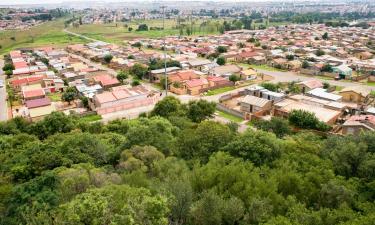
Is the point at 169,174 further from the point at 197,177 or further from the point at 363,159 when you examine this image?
the point at 363,159

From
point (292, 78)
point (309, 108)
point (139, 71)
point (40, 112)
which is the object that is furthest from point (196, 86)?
point (40, 112)

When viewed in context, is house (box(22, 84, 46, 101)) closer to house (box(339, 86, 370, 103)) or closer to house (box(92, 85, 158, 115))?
house (box(92, 85, 158, 115))

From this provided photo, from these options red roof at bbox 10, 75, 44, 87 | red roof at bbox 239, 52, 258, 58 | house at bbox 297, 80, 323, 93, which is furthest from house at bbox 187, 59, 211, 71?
red roof at bbox 10, 75, 44, 87

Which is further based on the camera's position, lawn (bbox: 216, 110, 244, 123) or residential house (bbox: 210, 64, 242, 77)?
residential house (bbox: 210, 64, 242, 77)

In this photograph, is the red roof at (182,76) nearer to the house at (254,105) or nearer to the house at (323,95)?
the house at (254,105)

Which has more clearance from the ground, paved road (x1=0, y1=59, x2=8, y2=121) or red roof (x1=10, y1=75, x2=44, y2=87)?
red roof (x1=10, y1=75, x2=44, y2=87)
